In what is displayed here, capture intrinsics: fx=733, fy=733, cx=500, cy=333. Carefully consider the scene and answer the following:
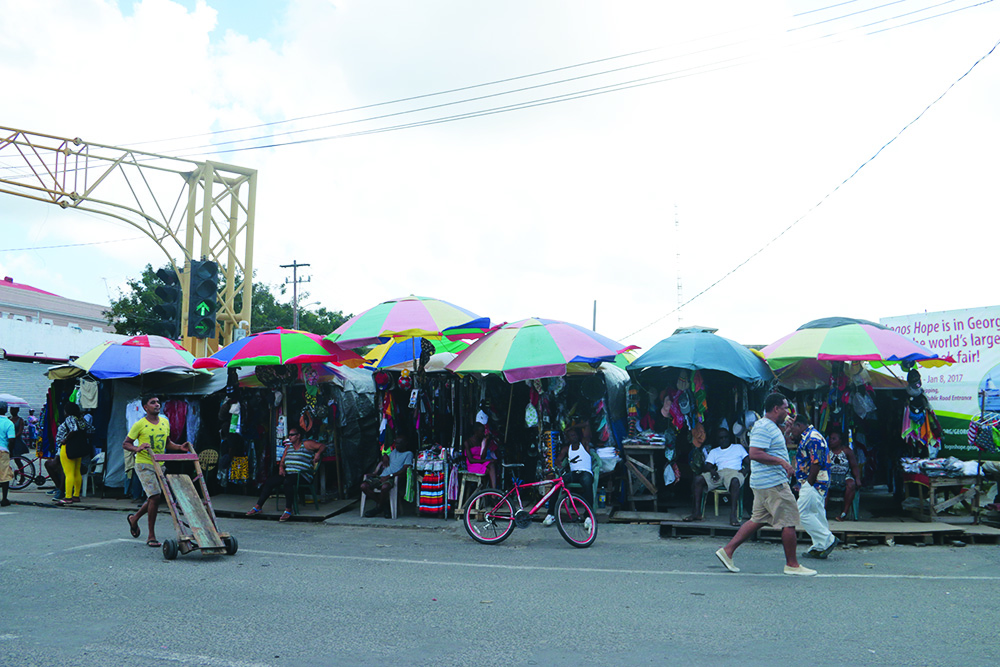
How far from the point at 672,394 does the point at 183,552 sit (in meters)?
7.58

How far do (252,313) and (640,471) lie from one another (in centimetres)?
3802

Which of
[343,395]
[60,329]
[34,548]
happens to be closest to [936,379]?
[343,395]

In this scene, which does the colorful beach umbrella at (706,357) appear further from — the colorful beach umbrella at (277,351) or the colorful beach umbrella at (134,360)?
the colorful beach umbrella at (134,360)

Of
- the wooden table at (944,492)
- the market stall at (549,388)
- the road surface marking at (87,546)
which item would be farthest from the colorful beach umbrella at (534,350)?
the road surface marking at (87,546)

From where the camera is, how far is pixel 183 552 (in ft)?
26.9

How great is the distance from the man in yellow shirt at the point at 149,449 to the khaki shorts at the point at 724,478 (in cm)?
735

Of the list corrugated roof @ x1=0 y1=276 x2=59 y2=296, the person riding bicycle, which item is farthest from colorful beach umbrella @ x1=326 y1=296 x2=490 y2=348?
corrugated roof @ x1=0 y1=276 x2=59 y2=296

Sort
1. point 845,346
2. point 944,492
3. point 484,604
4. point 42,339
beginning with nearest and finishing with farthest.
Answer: point 484,604 → point 845,346 → point 944,492 → point 42,339

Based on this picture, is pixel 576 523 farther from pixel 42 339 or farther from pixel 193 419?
pixel 42 339

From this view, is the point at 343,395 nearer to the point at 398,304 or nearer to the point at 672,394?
the point at 398,304

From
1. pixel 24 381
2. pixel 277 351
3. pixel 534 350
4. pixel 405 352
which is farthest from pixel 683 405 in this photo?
pixel 24 381

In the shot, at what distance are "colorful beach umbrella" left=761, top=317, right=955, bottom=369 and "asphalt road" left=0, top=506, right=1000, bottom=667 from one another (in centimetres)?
267

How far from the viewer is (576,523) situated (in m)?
9.42

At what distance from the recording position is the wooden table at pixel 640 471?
11734mm
